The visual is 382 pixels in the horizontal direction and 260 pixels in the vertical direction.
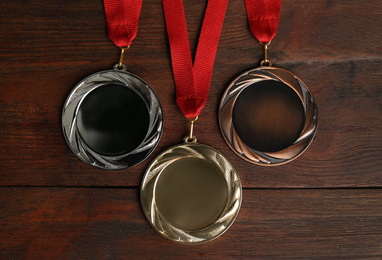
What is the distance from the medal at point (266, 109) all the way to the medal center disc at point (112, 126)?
0.18 meters

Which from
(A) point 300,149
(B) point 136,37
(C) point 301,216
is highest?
(B) point 136,37

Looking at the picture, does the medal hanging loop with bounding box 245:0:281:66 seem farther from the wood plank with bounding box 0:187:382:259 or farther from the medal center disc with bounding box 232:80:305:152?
the wood plank with bounding box 0:187:382:259

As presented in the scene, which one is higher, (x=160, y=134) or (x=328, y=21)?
(x=328, y=21)

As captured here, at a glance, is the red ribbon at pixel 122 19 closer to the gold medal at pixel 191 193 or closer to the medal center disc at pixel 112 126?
the medal center disc at pixel 112 126

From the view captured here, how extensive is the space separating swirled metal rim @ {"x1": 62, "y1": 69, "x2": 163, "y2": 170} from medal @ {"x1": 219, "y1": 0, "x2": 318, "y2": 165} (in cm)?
15

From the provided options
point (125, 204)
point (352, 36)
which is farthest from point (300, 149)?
point (125, 204)

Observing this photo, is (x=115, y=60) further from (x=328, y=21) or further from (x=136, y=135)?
(x=328, y=21)

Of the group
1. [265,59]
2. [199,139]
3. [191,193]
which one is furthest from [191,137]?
[265,59]

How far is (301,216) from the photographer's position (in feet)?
2.16

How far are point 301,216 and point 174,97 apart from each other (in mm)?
384

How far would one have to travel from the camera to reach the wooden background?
66 centimetres

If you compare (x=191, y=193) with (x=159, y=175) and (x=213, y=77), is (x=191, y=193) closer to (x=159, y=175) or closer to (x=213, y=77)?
(x=159, y=175)

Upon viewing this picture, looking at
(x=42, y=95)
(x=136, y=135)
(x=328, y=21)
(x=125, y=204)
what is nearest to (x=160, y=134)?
(x=136, y=135)

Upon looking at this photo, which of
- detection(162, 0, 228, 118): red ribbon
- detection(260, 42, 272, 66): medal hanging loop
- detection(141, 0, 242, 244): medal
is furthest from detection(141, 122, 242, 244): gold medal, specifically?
detection(260, 42, 272, 66): medal hanging loop
